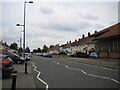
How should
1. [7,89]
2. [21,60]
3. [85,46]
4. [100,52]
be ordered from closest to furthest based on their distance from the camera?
[7,89]
[21,60]
[100,52]
[85,46]

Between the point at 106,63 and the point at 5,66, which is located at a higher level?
the point at 5,66

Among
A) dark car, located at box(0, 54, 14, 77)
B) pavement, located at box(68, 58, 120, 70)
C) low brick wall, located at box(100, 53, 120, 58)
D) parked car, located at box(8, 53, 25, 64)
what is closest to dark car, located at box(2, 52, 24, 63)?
parked car, located at box(8, 53, 25, 64)

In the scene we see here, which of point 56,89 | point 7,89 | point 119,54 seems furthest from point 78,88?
point 119,54

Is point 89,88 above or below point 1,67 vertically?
below

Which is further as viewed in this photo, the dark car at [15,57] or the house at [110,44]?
the house at [110,44]

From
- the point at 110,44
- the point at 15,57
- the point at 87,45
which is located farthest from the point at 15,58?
the point at 87,45

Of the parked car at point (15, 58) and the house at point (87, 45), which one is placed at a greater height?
the house at point (87, 45)

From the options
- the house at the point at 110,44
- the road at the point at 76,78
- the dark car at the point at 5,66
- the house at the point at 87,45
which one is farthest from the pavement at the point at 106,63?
the house at the point at 87,45

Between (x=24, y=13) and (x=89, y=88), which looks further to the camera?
(x=24, y=13)

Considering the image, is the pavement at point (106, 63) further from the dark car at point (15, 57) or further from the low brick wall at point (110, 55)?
the dark car at point (15, 57)

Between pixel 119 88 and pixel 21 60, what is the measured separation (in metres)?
17.5

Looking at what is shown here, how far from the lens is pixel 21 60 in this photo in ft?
77.8

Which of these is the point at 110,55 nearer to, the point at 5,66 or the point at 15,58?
the point at 15,58

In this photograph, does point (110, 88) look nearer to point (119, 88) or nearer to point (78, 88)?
point (119, 88)
